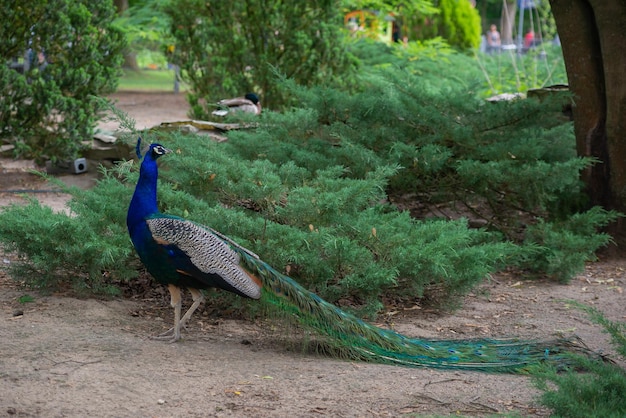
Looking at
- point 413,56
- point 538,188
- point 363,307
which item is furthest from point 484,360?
point 413,56

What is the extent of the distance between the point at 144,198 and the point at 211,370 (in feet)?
3.87

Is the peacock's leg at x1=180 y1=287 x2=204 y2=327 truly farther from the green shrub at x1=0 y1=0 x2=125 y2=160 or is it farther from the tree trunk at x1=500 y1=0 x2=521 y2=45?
the tree trunk at x1=500 y1=0 x2=521 y2=45

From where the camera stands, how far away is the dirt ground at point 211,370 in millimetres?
4129

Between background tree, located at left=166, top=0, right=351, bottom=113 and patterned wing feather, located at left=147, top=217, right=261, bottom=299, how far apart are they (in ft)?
21.6

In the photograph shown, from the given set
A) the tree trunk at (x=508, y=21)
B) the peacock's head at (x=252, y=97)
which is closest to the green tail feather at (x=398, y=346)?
the peacock's head at (x=252, y=97)

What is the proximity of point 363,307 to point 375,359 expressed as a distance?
934 millimetres

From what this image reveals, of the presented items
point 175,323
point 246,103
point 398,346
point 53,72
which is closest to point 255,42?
point 246,103

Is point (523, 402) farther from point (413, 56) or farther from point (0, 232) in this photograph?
point (413, 56)

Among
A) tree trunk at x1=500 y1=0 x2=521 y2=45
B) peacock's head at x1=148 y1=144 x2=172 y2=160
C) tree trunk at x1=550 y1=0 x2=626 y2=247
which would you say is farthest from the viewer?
tree trunk at x1=500 y1=0 x2=521 y2=45

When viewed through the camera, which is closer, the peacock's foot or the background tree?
the peacock's foot

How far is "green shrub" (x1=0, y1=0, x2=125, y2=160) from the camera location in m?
9.41

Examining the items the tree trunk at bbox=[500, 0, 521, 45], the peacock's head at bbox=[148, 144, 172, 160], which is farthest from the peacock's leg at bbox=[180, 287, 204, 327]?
the tree trunk at bbox=[500, 0, 521, 45]

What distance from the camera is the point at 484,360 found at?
4.88 meters

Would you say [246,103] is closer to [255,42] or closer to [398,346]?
[255,42]
